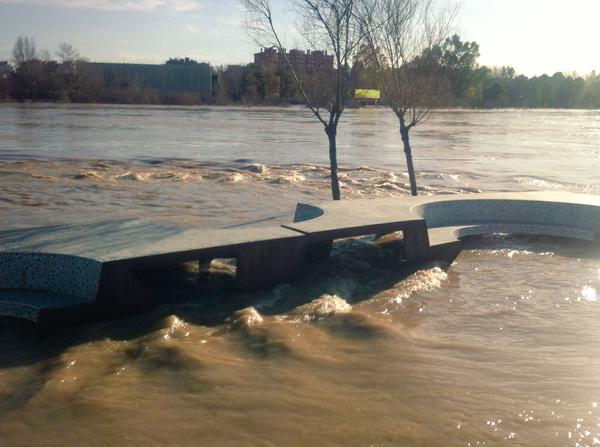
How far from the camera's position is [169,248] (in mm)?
5176

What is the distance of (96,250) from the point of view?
16.9ft

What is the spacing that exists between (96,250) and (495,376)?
2.96m

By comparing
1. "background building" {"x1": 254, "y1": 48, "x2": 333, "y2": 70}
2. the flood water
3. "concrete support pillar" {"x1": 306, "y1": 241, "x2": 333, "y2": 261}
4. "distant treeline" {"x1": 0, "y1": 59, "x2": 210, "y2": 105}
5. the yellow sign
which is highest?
"distant treeline" {"x1": 0, "y1": 59, "x2": 210, "y2": 105}

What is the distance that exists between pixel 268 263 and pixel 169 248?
38.9 inches

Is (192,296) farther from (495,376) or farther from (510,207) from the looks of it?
(510,207)

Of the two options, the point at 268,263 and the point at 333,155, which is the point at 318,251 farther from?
the point at 333,155

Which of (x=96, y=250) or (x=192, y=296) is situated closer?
(x=96, y=250)

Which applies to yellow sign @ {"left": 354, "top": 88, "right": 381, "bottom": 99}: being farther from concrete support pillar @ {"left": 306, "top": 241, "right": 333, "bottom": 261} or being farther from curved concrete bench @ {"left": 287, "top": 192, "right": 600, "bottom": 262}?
concrete support pillar @ {"left": 306, "top": 241, "right": 333, "bottom": 261}

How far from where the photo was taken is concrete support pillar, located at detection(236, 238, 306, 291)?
569 cm

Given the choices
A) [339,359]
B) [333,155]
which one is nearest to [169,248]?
[339,359]

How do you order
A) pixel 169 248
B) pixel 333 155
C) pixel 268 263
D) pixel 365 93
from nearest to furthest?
pixel 169 248 < pixel 268 263 < pixel 333 155 < pixel 365 93

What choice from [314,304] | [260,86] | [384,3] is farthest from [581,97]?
[314,304]

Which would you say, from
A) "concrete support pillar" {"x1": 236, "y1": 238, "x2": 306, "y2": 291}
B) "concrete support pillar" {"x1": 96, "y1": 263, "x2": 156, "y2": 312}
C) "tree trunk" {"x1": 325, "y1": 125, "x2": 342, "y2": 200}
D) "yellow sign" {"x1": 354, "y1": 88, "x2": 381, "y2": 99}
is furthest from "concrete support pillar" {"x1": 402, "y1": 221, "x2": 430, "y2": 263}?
"yellow sign" {"x1": 354, "y1": 88, "x2": 381, "y2": 99}

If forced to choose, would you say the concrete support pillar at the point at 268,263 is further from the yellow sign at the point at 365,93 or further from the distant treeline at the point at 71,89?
the distant treeline at the point at 71,89
